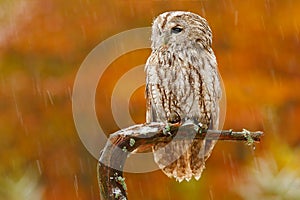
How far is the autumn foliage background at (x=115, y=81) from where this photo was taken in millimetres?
4395

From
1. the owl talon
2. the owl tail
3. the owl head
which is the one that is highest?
the owl head

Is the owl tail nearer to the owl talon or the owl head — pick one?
the owl head

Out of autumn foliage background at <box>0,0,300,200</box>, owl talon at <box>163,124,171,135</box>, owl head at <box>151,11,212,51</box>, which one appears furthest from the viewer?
autumn foliage background at <box>0,0,300,200</box>

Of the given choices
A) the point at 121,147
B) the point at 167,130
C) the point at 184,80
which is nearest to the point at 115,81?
the point at 184,80

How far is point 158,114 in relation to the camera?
11.1 feet

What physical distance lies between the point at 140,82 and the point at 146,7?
1.74ft

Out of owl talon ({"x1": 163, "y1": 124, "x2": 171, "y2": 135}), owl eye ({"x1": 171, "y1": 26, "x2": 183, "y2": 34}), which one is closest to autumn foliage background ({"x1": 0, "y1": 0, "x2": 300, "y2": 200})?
owl eye ({"x1": 171, "y1": 26, "x2": 183, "y2": 34})

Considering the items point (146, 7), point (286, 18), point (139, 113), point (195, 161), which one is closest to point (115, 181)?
point (195, 161)

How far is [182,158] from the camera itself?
321 centimetres

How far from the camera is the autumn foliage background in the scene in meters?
4.39

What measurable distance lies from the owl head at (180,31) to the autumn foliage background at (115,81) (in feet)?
3.67

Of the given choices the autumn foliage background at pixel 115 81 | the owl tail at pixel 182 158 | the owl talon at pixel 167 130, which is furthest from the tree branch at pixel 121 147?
the autumn foliage background at pixel 115 81

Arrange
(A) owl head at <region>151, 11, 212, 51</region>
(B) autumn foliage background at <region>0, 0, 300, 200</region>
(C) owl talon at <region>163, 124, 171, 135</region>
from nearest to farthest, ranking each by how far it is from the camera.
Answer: (C) owl talon at <region>163, 124, 171, 135</region> < (A) owl head at <region>151, 11, 212, 51</region> < (B) autumn foliage background at <region>0, 0, 300, 200</region>

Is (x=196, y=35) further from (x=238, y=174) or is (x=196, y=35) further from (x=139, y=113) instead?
(x=238, y=174)
